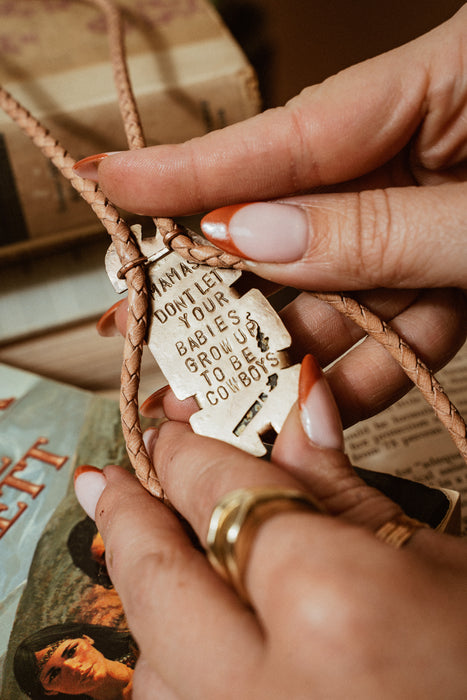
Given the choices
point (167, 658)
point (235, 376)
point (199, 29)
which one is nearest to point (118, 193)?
point (235, 376)

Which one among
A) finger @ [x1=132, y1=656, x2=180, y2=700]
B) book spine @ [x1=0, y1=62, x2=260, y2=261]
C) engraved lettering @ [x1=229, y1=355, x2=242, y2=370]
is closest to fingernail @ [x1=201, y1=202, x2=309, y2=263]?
engraved lettering @ [x1=229, y1=355, x2=242, y2=370]

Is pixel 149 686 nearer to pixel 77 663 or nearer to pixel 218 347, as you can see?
pixel 77 663

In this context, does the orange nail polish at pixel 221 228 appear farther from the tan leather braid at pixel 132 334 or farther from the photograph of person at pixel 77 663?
the photograph of person at pixel 77 663

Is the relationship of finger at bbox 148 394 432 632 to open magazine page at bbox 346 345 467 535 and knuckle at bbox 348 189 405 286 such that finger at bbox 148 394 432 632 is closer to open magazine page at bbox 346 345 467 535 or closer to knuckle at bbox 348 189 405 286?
knuckle at bbox 348 189 405 286

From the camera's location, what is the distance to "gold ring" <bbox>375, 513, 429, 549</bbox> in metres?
0.39

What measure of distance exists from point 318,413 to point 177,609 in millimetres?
207

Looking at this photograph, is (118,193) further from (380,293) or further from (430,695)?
(430,695)

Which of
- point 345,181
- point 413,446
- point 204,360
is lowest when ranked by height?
point 413,446

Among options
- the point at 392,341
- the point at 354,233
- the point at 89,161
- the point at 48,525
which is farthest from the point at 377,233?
the point at 48,525

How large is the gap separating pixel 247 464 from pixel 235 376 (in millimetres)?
145

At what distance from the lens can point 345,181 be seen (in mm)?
660

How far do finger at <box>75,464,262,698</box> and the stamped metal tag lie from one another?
0.42 ft

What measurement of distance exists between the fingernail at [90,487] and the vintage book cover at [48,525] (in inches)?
5.3

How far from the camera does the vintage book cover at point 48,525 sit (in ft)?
1.92
